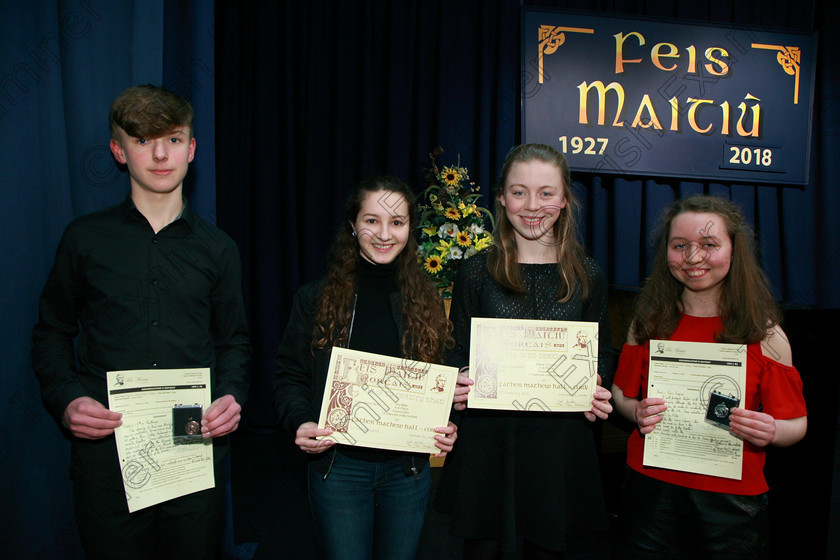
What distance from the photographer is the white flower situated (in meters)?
3.21

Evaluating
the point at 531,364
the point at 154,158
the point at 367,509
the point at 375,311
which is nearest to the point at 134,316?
the point at 154,158

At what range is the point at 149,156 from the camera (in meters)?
1.48

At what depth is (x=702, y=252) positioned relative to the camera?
5.16 ft

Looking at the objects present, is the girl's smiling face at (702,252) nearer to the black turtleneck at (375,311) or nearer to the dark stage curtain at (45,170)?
the black turtleneck at (375,311)

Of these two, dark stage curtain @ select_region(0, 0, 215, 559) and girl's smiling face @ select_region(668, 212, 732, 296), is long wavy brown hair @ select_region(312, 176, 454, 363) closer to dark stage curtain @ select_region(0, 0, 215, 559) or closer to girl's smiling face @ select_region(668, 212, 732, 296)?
girl's smiling face @ select_region(668, 212, 732, 296)

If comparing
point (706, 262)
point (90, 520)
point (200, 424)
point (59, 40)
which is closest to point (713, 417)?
point (706, 262)

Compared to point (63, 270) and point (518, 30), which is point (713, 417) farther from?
point (518, 30)

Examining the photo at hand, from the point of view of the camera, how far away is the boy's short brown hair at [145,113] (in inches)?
57.5

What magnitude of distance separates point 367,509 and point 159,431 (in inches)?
24.1

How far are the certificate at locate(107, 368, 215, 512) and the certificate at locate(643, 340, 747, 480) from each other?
4.23 ft

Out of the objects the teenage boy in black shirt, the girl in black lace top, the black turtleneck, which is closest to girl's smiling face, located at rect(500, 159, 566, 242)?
the girl in black lace top

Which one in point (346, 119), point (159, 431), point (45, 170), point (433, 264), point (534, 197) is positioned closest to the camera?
point (159, 431)

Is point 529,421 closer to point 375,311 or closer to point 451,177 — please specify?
point 375,311

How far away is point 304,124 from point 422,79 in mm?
1094
